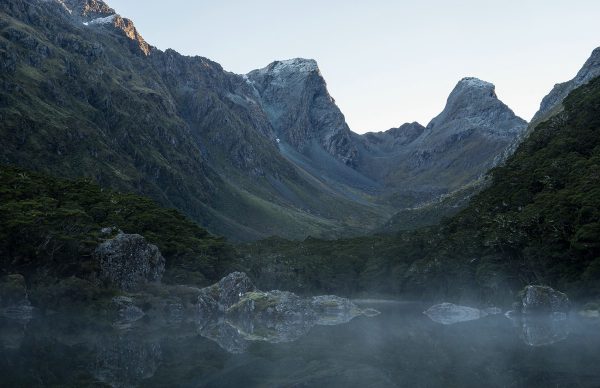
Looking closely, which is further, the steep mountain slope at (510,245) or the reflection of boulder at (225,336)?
the steep mountain slope at (510,245)

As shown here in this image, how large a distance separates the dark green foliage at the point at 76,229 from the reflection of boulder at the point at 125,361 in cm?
3938

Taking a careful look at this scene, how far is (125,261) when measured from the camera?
11175 cm

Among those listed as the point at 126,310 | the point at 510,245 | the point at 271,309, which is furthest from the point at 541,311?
the point at 126,310

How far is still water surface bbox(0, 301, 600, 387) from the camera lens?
41062 mm

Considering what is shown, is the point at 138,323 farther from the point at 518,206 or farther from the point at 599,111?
the point at 599,111

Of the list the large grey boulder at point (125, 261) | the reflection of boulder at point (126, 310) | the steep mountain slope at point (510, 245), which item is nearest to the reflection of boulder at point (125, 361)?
the reflection of boulder at point (126, 310)

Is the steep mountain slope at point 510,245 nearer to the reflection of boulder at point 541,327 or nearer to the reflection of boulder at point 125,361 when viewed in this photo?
the reflection of boulder at point 541,327

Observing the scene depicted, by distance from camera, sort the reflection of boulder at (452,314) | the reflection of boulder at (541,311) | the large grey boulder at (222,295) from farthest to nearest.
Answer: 1. the large grey boulder at (222,295)
2. the reflection of boulder at (452,314)
3. the reflection of boulder at (541,311)

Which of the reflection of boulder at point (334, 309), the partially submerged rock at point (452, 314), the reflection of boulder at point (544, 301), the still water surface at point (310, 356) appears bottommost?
the reflection of boulder at point (334, 309)

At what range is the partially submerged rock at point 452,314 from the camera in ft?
335

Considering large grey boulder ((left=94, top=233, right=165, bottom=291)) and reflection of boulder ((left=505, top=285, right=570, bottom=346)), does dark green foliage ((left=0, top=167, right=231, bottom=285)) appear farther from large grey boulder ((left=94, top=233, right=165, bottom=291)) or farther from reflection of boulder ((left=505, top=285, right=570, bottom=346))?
reflection of boulder ((left=505, top=285, right=570, bottom=346))

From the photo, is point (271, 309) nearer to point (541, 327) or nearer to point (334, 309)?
point (334, 309)

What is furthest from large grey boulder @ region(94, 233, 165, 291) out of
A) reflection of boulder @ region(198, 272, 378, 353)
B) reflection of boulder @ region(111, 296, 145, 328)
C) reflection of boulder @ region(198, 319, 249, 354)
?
reflection of boulder @ region(198, 319, 249, 354)

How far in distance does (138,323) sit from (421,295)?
80.5m
